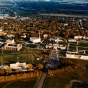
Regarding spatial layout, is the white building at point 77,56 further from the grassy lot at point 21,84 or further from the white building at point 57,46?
the grassy lot at point 21,84

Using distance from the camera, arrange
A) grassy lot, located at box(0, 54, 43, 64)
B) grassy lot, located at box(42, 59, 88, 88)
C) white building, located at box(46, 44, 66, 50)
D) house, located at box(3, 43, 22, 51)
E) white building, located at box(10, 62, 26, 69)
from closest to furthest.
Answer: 1. grassy lot, located at box(42, 59, 88, 88)
2. white building, located at box(10, 62, 26, 69)
3. grassy lot, located at box(0, 54, 43, 64)
4. house, located at box(3, 43, 22, 51)
5. white building, located at box(46, 44, 66, 50)

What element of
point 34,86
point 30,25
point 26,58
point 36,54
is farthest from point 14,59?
point 30,25

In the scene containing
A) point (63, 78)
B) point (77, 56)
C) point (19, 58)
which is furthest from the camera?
point (77, 56)

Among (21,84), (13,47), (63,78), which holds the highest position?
(13,47)

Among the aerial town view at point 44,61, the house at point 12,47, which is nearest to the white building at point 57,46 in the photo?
the aerial town view at point 44,61

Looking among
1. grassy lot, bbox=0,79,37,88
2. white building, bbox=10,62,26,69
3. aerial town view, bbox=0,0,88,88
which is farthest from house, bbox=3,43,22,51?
grassy lot, bbox=0,79,37,88

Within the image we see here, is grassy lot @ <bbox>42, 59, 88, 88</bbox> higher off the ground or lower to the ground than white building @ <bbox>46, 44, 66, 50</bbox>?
lower

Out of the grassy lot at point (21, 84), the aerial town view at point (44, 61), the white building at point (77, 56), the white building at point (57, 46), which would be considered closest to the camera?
the grassy lot at point (21, 84)

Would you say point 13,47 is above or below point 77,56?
above

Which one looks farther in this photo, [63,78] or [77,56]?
[77,56]

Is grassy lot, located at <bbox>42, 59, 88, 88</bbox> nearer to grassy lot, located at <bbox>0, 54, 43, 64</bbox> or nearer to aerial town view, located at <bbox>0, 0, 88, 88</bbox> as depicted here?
aerial town view, located at <bbox>0, 0, 88, 88</bbox>

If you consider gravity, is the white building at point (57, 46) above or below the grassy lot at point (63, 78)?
above

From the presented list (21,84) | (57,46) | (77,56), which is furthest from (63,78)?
(57,46)

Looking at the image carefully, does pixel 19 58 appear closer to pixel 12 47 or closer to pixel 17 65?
pixel 17 65
